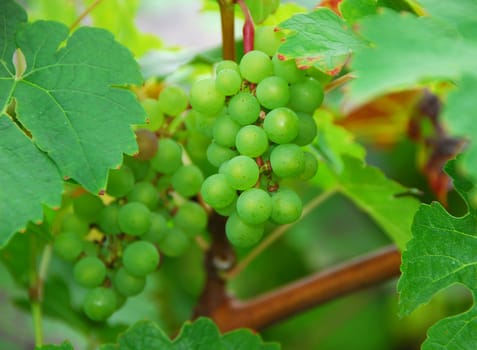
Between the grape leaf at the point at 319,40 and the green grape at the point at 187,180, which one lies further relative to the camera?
the green grape at the point at 187,180

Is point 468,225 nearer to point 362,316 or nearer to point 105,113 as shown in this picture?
point 105,113

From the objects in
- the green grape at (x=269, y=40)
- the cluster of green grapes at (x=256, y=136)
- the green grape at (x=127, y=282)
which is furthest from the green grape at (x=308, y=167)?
the green grape at (x=127, y=282)

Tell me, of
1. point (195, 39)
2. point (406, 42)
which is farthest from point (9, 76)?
point (195, 39)

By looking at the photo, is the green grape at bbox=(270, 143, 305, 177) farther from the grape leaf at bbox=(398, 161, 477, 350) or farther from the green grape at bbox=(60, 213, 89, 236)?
the green grape at bbox=(60, 213, 89, 236)

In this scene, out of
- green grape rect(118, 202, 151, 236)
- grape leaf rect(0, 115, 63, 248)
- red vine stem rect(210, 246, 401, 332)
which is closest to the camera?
grape leaf rect(0, 115, 63, 248)

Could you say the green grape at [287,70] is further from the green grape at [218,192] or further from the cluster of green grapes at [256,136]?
the green grape at [218,192]

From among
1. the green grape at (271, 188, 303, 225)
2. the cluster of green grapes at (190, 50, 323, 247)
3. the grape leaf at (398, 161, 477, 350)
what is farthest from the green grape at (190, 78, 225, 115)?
the grape leaf at (398, 161, 477, 350)
